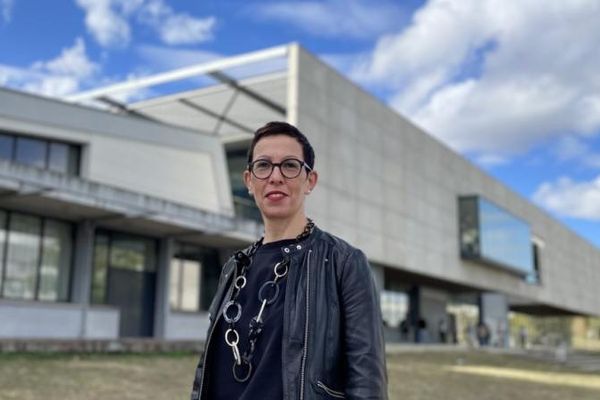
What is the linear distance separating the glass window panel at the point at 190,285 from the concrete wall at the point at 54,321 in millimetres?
3668

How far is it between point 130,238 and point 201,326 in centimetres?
435

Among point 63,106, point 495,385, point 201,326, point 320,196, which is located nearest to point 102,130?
point 63,106

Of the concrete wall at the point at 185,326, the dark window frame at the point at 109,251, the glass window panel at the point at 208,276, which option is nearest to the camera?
the dark window frame at the point at 109,251

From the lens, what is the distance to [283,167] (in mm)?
2152

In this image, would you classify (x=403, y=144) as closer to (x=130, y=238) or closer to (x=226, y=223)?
(x=226, y=223)

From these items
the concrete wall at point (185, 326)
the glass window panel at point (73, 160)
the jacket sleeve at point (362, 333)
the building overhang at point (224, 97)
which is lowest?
the concrete wall at point (185, 326)

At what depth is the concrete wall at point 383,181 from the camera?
26.6 metres

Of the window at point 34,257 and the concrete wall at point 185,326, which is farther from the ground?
the window at point 34,257

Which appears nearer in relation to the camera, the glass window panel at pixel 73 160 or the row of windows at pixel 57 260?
the row of windows at pixel 57 260

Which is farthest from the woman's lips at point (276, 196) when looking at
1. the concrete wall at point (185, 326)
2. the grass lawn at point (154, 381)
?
the concrete wall at point (185, 326)

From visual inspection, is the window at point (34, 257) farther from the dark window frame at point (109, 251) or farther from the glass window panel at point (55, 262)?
the dark window frame at point (109, 251)

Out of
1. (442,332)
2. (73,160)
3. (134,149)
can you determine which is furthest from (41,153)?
(442,332)

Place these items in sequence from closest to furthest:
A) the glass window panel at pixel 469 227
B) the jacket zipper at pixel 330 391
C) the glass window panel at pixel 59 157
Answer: the jacket zipper at pixel 330 391 → the glass window panel at pixel 59 157 → the glass window panel at pixel 469 227

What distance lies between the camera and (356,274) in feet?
6.42
